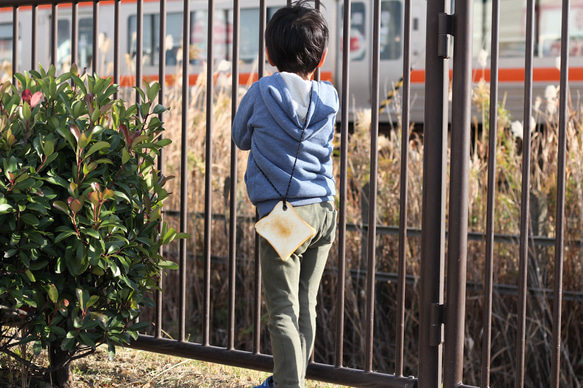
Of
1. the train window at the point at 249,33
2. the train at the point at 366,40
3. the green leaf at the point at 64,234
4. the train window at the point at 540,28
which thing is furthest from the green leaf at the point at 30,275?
the train window at the point at 249,33

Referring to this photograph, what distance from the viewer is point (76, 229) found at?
1948 mm

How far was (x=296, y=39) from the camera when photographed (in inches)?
75.4

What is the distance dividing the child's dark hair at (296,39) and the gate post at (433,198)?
35 centimetres

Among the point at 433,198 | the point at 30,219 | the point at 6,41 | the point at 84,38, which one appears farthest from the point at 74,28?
the point at 6,41

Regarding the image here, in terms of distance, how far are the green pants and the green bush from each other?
0.41 m

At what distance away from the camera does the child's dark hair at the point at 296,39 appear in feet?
6.28

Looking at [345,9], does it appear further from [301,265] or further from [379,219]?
[379,219]

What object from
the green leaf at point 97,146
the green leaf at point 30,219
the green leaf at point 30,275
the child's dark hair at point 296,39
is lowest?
the green leaf at point 30,275

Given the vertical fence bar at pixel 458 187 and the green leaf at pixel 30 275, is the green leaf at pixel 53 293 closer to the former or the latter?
the green leaf at pixel 30 275

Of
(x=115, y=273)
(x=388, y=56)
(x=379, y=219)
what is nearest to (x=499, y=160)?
(x=379, y=219)

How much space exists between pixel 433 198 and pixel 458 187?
0.08 metres

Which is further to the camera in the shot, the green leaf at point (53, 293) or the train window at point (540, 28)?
the train window at point (540, 28)

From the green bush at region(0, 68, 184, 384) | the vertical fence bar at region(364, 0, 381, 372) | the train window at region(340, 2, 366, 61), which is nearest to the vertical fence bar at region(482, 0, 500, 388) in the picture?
the vertical fence bar at region(364, 0, 381, 372)

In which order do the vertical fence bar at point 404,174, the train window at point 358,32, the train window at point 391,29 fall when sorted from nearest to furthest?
1. the vertical fence bar at point 404,174
2. the train window at point 391,29
3. the train window at point 358,32
